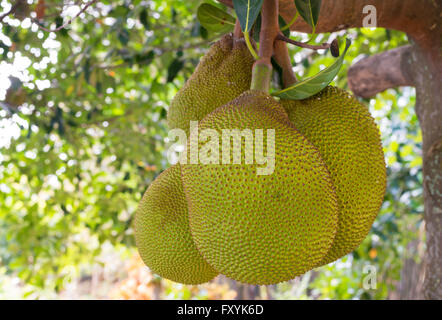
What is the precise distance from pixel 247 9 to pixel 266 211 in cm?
30

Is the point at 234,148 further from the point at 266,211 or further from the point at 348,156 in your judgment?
the point at 348,156

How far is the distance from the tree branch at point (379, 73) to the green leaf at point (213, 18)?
56 cm

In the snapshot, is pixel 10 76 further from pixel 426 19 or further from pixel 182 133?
→ pixel 426 19

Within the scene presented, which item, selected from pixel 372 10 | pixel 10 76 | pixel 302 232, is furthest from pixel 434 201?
pixel 10 76

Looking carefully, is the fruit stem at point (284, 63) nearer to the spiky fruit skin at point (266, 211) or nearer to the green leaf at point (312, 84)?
the green leaf at point (312, 84)

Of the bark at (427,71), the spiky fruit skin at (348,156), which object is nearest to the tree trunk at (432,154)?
the bark at (427,71)

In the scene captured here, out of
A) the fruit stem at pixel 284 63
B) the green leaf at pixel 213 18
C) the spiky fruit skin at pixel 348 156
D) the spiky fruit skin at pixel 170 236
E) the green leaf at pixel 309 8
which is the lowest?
the spiky fruit skin at pixel 170 236

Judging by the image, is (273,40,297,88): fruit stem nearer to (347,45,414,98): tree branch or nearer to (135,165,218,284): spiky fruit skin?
(135,165,218,284): spiky fruit skin

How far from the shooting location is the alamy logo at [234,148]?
20.9 inches

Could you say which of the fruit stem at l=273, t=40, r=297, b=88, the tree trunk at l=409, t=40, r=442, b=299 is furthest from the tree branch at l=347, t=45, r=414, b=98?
the fruit stem at l=273, t=40, r=297, b=88

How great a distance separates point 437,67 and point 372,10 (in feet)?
0.82

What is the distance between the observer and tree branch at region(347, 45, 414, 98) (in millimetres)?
1217

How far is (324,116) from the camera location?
26.3 inches

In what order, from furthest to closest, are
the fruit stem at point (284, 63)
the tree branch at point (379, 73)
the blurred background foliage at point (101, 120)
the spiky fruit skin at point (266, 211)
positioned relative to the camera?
1. the blurred background foliage at point (101, 120)
2. the tree branch at point (379, 73)
3. the fruit stem at point (284, 63)
4. the spiky fruit skin at point (266, 211)
